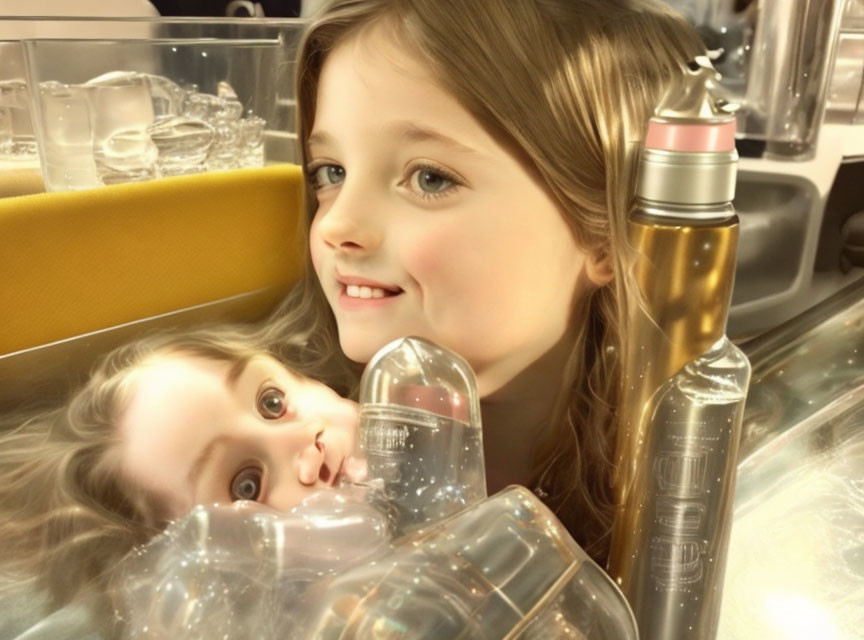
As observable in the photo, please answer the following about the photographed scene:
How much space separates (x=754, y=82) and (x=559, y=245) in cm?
44

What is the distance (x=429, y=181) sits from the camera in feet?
2.21

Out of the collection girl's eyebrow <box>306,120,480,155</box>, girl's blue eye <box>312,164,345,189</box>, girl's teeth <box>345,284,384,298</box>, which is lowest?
girl's teeth <box>345,284,384,298</box>

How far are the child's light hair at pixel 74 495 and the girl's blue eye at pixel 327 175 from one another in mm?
193

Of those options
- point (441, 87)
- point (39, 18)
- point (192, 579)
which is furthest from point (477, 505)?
point (39, 18)

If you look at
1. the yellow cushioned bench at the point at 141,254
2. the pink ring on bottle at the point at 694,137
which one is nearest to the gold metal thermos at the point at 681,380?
the pink ring on bottle at the point at 694,137

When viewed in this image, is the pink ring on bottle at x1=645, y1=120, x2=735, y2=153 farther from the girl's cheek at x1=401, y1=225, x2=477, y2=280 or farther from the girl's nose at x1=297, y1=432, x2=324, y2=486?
the girl's nose at x1=297, y1=432, x2=324, y2=486

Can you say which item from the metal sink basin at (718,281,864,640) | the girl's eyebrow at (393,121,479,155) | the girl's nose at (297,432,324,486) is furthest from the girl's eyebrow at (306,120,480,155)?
the metal sink basin at (718,281,864,640)

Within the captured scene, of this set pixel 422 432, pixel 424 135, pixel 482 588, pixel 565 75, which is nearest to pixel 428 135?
pixel 424 135

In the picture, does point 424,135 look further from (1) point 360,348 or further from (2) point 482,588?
(2) point 482,588

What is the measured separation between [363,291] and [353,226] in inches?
2.3

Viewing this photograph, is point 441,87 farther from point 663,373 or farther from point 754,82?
point 754,82

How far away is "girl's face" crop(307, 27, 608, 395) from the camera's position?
0.66 meters

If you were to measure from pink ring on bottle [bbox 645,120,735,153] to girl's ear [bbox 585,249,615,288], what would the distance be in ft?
0.55

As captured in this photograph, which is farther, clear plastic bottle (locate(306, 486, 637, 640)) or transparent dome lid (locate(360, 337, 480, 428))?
transparent dome lid (locate(360, 337, 480, 428))
